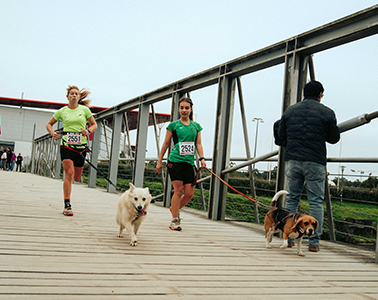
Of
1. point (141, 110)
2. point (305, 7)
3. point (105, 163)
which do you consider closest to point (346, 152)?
point (305, 7)

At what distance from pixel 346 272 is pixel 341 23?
2605mm

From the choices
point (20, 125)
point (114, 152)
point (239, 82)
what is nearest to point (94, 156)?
point (114, 152)

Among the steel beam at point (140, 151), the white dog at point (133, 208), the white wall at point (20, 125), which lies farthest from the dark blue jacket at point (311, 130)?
the white wall at point (20, 125)

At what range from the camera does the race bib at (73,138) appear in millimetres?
4817

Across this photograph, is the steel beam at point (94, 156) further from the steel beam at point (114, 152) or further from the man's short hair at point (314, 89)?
the man's short hair at point (314, 89)

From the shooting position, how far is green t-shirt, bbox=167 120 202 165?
4.60 meters

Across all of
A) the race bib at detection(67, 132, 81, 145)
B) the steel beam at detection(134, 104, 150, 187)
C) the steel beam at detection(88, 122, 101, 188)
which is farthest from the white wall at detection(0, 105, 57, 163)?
the race bib at detection(67, 132, 81, 145)

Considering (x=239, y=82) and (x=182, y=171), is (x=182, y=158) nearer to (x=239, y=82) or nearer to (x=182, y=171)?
(x=182, y=171)

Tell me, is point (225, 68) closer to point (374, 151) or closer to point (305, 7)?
point (305, 7)

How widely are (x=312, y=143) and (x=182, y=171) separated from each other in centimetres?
162

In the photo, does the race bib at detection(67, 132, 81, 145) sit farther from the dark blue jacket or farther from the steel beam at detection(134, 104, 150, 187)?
the steel beam at detection(134, 104, 150, 187)

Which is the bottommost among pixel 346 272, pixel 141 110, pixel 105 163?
pixel 346 272

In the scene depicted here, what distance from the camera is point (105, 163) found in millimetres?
13711

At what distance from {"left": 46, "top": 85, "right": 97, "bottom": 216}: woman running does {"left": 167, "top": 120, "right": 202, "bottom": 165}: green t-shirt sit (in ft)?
3.70
